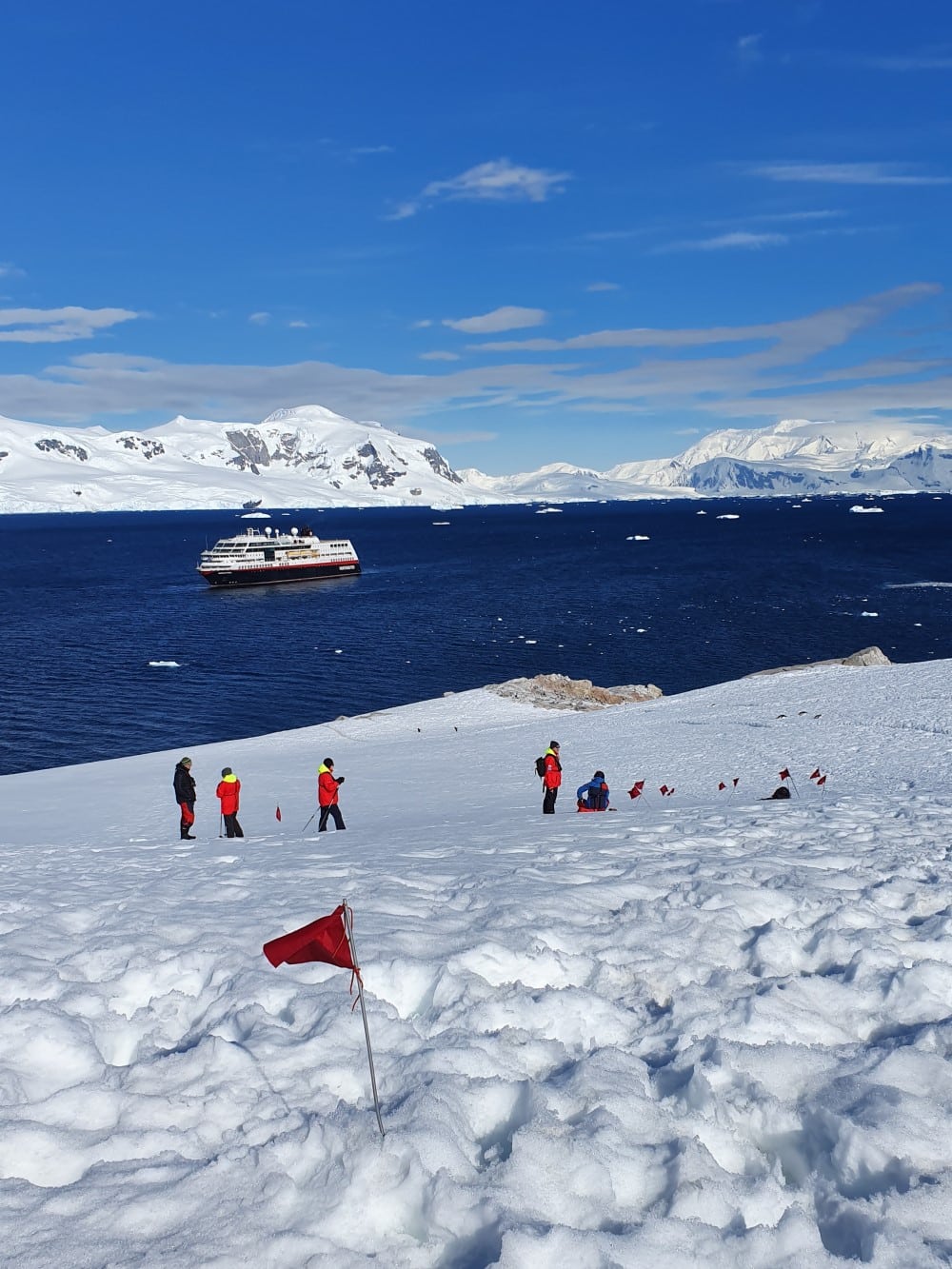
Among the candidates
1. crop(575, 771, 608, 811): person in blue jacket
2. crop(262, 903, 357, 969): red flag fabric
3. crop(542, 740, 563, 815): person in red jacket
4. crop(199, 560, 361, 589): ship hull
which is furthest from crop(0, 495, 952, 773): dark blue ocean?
crop(262, 903, 357, 969): red flag fabric

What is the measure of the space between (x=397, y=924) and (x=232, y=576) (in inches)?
4065

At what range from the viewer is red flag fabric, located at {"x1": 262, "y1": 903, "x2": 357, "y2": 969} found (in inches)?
216

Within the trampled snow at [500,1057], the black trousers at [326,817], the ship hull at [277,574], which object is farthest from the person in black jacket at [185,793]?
the ship hull at [277,574]

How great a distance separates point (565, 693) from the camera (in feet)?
134

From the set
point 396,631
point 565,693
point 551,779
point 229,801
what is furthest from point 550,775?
point 396,631

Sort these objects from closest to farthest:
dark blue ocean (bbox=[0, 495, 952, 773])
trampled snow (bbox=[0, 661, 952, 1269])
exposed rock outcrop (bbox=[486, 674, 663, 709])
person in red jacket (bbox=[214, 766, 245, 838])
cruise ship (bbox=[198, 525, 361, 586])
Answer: trampled snow (bbox=[0, 661, 952, 1269]), person in red jacket (bbox=[214, 766, 245, 838]), exposed rock outcrop (bbox=[486, 674, 663, 709]), dark blue ocean (bbox=[0, 495, 952, 773]), cruise ship (bbox=[198, 525, 361, 586])

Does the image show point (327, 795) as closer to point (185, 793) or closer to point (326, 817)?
point (326, 817)

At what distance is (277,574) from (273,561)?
6.12 feet

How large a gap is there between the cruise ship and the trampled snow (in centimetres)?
9793

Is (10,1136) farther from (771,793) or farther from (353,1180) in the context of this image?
(771,793)

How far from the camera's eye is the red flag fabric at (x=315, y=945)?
5492 millimetres

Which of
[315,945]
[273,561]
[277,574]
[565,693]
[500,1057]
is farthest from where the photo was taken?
[273,561]

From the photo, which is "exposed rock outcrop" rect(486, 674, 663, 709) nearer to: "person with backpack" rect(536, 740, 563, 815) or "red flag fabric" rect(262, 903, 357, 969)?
"person with backpack" rect(536, 740, 563, 815)

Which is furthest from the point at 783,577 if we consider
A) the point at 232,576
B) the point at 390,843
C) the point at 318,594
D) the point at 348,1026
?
the point at 348,1026
